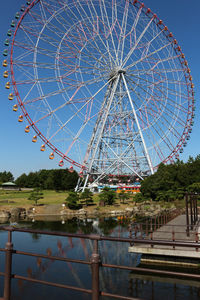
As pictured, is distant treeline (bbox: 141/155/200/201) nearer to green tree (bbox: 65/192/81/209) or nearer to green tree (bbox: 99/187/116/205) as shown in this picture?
green tree (bbox: 99/187/116/205)

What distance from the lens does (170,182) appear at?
49.6 meters

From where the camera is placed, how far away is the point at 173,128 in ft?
151

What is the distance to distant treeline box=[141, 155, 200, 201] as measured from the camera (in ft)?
158

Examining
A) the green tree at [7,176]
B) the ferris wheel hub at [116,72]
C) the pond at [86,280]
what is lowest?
the pond at [86,280]

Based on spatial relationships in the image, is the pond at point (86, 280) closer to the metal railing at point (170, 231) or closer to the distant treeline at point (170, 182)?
the metal railing at point (170, 231)

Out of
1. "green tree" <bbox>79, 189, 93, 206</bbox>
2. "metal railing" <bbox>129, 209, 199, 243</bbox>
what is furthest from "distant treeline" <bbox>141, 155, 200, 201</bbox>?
"metal railing" <bbox>129, 209, 199, 243</bbox>

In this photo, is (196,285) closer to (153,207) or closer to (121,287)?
(121,287)

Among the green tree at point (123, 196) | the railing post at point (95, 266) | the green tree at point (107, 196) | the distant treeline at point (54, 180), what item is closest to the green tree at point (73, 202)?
the green tree at point (107, 196)

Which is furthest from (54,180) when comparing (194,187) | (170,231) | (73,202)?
(170,231)

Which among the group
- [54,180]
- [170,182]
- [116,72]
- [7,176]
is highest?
[116,72]

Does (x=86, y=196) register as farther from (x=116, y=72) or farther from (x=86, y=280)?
(x=86, y=280)

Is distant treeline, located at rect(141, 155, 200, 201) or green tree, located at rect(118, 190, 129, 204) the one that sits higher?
distant treeline, located at rect(141, 155, 200, 201)

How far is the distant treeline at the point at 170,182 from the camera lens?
48.1 m

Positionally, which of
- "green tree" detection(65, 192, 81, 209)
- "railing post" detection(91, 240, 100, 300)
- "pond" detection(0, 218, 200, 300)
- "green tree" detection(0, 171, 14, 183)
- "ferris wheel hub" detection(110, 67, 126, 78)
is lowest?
"pond" detection(0, 218, 200, 300)
